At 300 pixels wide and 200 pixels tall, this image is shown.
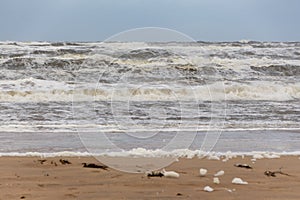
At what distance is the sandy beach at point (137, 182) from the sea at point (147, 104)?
908 mm

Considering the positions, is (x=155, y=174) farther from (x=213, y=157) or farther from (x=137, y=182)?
(x=213, y=157)

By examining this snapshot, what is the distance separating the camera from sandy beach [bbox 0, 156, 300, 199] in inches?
152

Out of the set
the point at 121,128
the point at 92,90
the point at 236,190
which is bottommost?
the point at 236,190

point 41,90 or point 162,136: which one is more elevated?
point 41,90

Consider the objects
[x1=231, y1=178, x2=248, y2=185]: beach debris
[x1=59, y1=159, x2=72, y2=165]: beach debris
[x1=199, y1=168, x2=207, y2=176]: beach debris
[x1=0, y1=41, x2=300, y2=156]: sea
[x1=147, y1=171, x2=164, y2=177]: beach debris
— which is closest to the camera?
[x1=231, y1=178, x2=248, y2=185]: beach debris

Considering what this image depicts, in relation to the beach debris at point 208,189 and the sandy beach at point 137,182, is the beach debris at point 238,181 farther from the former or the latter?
the beach debris at point 208,189

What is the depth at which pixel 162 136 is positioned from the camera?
799 centimetres

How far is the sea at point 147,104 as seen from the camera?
23.2ft

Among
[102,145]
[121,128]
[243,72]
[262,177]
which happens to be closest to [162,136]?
[121,128]

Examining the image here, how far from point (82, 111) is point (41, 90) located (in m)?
5.34

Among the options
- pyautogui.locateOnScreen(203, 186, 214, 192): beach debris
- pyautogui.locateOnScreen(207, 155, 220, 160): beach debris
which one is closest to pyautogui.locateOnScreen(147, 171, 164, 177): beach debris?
pyautogui.locateOnScreen(203, 186, 214, 192): beach debris

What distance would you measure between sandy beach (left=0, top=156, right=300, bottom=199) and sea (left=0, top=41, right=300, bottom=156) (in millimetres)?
908

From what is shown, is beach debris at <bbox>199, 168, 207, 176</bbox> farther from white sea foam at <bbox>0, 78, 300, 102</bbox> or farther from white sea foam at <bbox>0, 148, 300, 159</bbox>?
white sea foam at <bbox>0, 78, 300, 102</bbox>

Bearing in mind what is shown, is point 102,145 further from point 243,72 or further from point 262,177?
point 243,72
